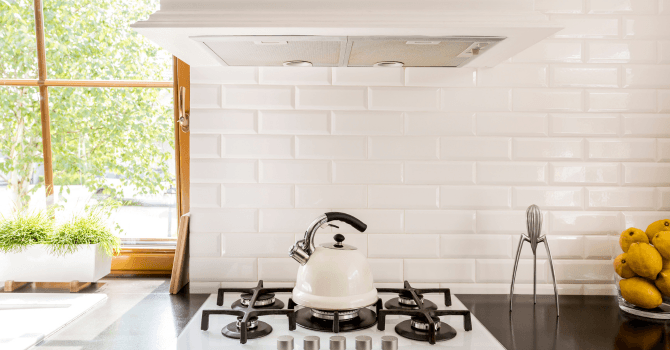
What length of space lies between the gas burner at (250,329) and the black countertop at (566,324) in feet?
1.88

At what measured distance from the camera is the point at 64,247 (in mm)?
1407

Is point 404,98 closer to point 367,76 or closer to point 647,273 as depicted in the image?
point 367,76

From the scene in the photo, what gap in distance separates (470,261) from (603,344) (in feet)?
1.50

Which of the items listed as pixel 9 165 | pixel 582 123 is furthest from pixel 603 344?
pixel 9 165

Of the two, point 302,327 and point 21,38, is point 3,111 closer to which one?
point 21,38

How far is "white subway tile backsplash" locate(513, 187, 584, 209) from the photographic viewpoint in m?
1.45

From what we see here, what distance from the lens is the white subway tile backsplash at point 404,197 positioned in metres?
1.44

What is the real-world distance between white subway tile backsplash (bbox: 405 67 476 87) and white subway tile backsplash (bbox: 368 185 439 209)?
0.34 metres

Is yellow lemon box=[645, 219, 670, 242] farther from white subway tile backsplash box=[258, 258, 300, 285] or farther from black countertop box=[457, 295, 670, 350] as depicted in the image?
white subway tile backsplash box=[258, 258, 300, 285]

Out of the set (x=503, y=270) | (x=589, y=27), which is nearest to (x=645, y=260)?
(x=503, y=270)

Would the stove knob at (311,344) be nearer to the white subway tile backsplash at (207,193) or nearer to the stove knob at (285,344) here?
the stove knob at (285,344)

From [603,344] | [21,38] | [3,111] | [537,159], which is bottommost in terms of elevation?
[603,344]

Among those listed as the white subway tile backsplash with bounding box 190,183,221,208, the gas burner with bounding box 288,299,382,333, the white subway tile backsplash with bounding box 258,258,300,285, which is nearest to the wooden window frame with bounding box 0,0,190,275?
the white subway tile backsplash with bounding box 190,183,221,208

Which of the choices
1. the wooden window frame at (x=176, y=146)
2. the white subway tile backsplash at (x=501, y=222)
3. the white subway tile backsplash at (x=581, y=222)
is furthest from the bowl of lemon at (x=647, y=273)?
the wooden window frame at (x=176, y=146)
